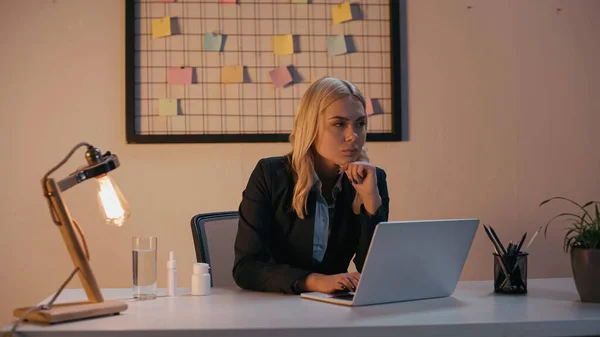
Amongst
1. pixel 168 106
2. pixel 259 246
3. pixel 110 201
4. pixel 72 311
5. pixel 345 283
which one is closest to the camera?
pixel 72 311

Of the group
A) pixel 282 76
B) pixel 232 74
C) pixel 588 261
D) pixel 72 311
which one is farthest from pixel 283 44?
pixel 72 311

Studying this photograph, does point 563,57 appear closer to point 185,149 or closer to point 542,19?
point 542,19

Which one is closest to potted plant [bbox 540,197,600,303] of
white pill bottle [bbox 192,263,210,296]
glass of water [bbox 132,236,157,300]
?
white pill bottle [bbox 192,263,210,296]

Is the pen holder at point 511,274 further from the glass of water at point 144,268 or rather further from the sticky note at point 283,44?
the sticky note at point 283,44

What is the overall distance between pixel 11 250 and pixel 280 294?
1578 mm

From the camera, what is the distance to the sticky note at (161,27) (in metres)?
2.76

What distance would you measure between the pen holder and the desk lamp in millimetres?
875

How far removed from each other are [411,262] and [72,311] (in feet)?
2.23

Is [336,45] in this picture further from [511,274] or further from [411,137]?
[511,274]

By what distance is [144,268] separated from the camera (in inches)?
61.2

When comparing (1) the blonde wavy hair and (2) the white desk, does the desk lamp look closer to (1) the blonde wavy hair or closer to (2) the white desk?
(2) the white desk

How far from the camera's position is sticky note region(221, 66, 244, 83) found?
2.78 metres

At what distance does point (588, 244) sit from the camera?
1.46 meters

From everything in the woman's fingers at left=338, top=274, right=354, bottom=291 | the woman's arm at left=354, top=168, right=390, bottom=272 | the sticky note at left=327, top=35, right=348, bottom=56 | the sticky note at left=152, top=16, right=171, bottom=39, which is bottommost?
the woman's fingers at left=338, top=274, right=354, bottom=291
